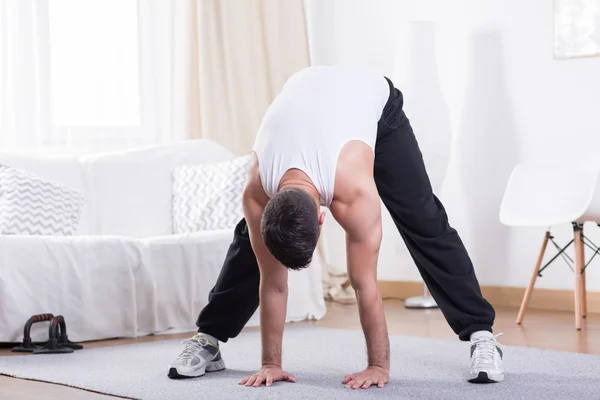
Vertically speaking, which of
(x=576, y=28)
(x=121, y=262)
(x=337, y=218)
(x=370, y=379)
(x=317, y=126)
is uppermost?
(x=576, y=28)

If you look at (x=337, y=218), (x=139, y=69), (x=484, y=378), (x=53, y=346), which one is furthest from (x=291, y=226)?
(x=139, y=69)

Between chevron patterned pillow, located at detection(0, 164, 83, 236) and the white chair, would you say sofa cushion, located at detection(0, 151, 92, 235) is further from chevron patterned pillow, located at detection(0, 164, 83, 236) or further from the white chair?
the white chair

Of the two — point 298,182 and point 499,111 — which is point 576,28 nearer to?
point 499,111

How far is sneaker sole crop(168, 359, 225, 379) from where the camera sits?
2.58 m

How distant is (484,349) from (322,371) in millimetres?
474

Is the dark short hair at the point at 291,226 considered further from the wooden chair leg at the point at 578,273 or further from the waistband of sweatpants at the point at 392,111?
the wooden chair leg at the point at 578,273

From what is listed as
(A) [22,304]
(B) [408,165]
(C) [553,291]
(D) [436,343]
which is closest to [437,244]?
(B) [408,165]

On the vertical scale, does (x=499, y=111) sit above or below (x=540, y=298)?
above

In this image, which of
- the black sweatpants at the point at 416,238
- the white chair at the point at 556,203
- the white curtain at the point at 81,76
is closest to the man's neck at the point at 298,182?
the black sweatpants at the point at 416,238

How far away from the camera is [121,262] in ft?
11.7

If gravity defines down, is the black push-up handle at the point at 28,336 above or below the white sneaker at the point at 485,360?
below

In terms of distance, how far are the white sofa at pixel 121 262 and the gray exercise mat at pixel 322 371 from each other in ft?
0.82

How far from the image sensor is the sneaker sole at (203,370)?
8.45ft

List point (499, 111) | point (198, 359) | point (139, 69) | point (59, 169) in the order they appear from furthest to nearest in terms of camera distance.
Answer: point (139, 69) → point (499, 111) → point (59, 169) → point (198, 359)
